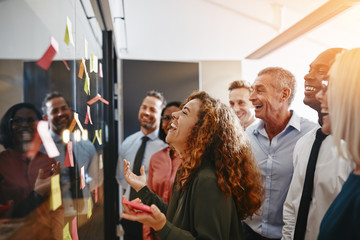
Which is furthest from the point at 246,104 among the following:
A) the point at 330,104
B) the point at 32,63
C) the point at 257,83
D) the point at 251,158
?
the point at 32,63

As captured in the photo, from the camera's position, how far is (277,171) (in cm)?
173

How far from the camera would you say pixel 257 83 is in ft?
5.94

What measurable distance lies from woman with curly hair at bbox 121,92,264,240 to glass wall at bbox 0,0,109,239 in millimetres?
325

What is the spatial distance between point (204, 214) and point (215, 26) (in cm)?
242

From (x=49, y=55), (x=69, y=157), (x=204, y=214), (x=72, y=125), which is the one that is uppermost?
(x=49, y=55)

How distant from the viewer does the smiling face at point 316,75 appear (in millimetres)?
1158

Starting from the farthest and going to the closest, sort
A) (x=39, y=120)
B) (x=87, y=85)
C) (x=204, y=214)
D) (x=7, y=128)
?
1. (x=87, y=85)
2. (x=204, y=214)
3. (x=39, y=120)
4. (x=7, y=128)

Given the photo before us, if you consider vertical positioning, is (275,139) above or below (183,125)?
below

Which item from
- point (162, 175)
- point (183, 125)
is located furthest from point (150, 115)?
point (183, 125)

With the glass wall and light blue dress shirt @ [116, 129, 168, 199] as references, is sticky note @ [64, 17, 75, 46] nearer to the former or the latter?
the glass wall

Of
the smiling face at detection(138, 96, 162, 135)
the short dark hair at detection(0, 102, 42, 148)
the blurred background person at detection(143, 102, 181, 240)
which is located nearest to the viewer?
the short dark hair at detection(0, 102, 42, 148)

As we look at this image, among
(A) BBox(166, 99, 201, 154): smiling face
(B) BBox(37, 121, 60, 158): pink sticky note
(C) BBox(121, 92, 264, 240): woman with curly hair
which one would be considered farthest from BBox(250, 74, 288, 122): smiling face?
(B) BBox(37, 121, 60, 158): pink sticky note

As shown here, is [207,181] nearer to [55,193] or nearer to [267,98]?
[55,193]

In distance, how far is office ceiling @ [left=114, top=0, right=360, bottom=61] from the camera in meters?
2.36
